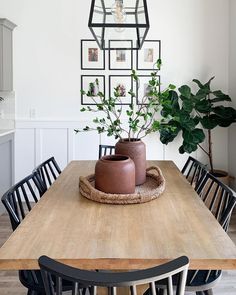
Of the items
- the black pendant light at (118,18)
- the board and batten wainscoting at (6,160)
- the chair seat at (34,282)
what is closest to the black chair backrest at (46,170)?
the chair seat at (34,282)

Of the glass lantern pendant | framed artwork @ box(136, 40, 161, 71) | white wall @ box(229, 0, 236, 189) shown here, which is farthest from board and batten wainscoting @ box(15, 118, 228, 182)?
the glass lantern pendant

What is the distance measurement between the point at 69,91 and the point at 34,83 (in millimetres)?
462

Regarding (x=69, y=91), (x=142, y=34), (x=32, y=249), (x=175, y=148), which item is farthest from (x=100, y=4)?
(x=175, y=148)

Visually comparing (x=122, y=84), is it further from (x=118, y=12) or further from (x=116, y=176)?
(x=116, y=176)

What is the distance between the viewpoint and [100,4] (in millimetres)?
2268

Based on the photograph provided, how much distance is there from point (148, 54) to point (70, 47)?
101 centimetres

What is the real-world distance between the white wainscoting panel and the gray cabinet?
0.54 m

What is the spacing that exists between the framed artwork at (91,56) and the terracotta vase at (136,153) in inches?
103

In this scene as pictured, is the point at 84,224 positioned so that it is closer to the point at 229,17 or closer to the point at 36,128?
the point at 36,128

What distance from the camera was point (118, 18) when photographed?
2.26 m

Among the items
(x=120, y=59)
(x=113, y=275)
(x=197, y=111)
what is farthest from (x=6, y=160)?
(x=113, y=275)

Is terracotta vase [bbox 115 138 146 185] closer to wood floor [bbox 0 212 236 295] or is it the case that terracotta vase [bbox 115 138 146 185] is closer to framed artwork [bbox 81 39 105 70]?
wood floor [bbox 0 212 236 295]

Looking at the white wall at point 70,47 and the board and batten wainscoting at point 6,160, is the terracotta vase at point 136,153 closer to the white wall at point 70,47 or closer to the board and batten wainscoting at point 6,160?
the board and batten wainscoting at point 6,160

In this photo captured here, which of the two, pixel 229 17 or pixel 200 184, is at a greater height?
pixel 229 17
